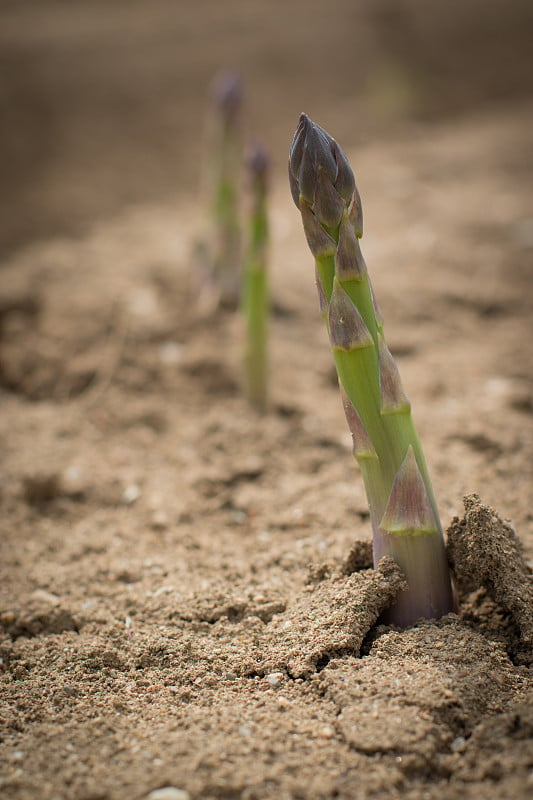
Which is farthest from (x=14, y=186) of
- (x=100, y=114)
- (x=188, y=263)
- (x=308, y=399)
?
(x=308, y=399)

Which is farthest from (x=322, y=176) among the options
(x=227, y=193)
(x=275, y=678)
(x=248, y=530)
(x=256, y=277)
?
(x=227, y=193)

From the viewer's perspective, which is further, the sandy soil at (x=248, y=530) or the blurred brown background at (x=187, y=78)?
the blurred brown background at (x=187, y=78)

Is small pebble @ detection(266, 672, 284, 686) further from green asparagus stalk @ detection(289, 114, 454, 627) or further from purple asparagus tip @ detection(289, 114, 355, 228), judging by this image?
purple asparagus tip @ detection(289, 114, 355, 228)

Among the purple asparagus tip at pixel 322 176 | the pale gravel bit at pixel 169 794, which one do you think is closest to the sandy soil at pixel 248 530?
the pale gravel bit at pixel 169 794

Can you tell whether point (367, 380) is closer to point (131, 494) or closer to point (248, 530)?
point (248, 530)

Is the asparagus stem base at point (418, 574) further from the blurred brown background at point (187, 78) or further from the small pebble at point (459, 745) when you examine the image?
the blurred brown background at point (187, 78)

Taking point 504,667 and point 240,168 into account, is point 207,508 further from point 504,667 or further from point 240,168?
point 240,168

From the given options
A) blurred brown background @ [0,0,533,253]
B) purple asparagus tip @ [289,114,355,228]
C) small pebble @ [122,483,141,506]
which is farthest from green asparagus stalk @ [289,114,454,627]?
blurred brown background @ [0,0,533,253]
